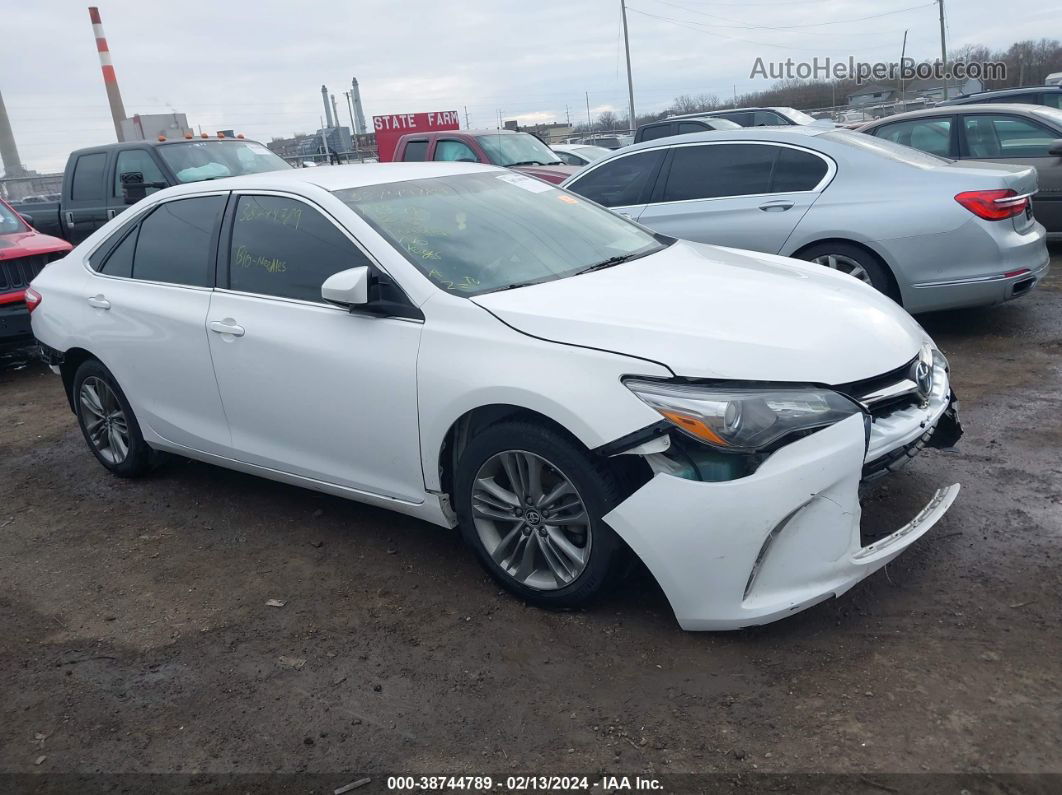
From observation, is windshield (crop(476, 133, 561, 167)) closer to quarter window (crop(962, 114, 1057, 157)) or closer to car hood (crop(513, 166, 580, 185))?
car hood (crop(513, 166, 580, 185))

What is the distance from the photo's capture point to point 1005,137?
28.1ft

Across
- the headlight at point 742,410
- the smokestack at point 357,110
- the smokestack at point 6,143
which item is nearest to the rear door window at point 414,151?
the headlight at point 742,410

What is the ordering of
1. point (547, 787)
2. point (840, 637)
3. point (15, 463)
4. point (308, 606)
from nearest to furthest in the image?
point (547, 787)
point (840, 637)
point (308, 606)
point (15, 463)

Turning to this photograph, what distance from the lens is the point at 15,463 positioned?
19.5 ft

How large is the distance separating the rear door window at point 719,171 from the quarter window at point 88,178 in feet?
23.8

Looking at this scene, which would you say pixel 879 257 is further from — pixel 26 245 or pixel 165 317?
pixel 26 245

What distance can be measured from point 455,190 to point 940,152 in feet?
21.4

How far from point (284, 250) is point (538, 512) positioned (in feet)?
5.79

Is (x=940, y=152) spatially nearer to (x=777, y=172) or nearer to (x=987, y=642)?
(x=777, y=172)

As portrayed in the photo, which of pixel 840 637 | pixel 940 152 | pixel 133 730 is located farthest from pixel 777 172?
pixel 133 730

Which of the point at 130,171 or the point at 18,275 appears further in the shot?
the point at 130,171

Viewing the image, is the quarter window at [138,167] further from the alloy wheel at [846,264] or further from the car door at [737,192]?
the alloy wheel at [846,264]

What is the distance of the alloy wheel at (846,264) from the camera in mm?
6484

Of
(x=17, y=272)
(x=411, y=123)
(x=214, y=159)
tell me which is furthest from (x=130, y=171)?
(x=411, y=123)
